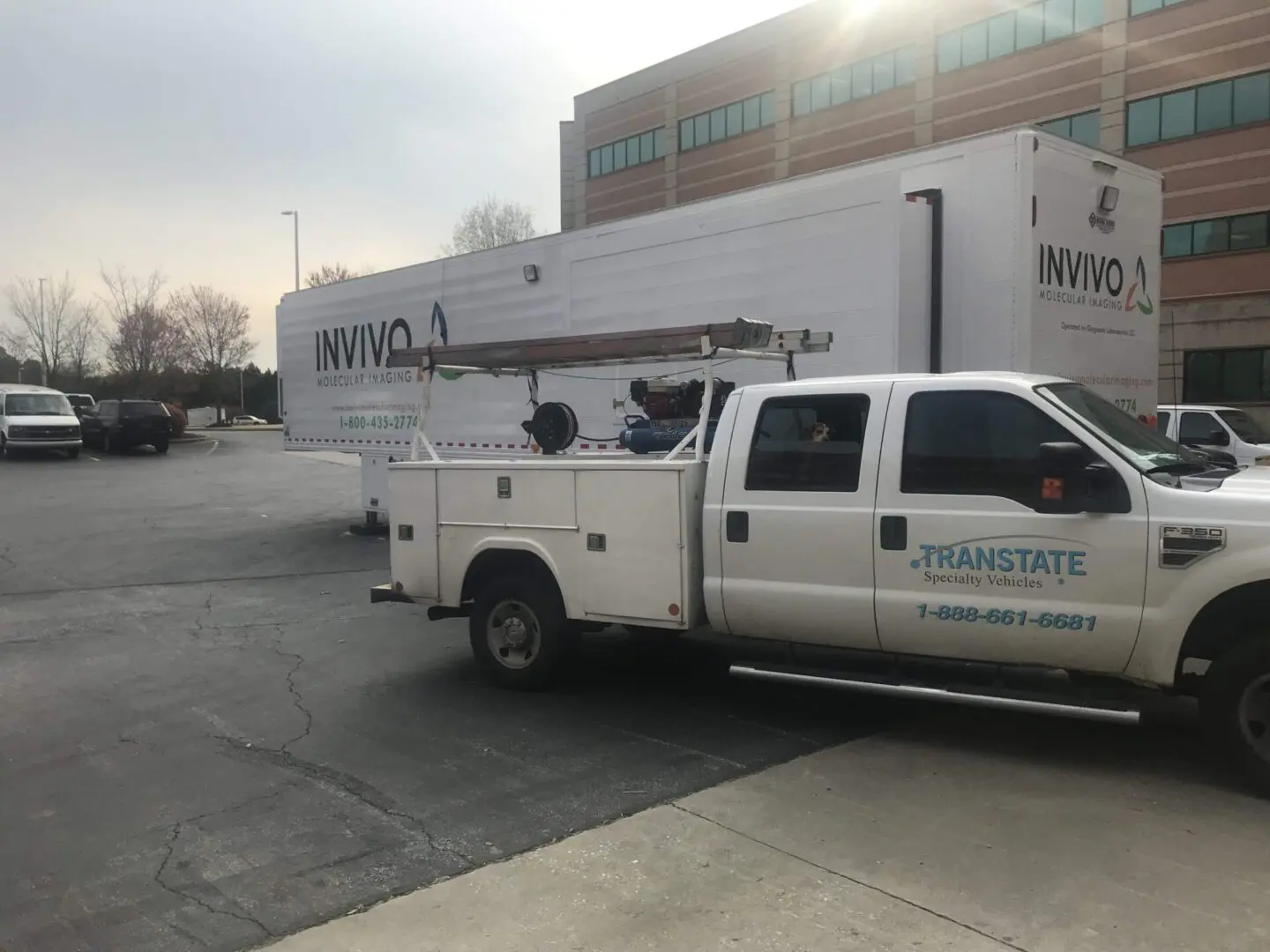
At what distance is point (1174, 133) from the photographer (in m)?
33.2

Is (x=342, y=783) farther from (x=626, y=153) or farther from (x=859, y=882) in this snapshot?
(x=626, y=153)

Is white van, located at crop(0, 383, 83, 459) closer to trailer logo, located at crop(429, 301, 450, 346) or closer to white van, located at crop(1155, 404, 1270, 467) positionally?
trailer logo, located at crop(429, 301, 450, 346)

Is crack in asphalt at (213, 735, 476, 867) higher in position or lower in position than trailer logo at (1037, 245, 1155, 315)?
lower

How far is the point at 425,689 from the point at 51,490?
17890 millimetres

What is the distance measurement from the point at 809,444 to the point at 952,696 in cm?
151

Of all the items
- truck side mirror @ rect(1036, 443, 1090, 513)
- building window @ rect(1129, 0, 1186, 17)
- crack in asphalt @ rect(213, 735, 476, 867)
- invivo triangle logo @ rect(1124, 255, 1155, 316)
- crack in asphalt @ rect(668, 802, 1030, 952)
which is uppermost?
building window @ rect(1129, 0, 1186, 17)

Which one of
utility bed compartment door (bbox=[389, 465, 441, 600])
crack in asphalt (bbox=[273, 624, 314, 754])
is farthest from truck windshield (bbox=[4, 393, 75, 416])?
utility bed compartment door (bbox=[389, 465, 441, 600])

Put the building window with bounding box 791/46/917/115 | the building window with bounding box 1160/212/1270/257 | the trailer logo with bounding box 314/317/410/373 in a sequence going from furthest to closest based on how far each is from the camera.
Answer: the building window with bounding box 791/46/917/115 → the building window with bounding box 1160/212/1270/257 → the trailer logo with bounding box 314/317/410/373

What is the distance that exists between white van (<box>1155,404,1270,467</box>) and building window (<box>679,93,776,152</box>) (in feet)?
105

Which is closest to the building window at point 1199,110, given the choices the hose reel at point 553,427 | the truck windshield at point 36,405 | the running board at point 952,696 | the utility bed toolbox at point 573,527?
the hose reel at point 553,427

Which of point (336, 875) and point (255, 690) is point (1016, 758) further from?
point (255, 690)

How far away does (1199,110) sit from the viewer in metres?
32.6

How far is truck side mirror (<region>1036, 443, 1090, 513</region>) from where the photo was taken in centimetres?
481

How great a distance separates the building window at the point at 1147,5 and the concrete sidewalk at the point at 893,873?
34.7m
